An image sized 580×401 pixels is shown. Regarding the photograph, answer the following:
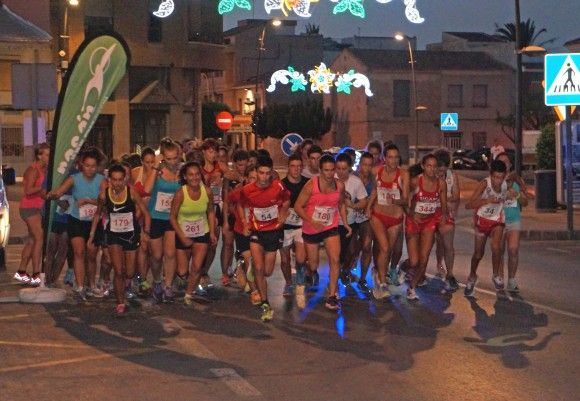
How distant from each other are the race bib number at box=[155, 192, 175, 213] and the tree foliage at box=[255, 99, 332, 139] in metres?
62.8

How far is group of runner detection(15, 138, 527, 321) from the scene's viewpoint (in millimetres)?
12016

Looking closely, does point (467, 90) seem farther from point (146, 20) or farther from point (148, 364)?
point (148, 364)

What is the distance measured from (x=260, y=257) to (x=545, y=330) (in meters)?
2.99

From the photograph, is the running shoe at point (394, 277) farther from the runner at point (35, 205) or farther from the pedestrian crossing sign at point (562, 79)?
the pedestrian crossing sign at point (562, 79)

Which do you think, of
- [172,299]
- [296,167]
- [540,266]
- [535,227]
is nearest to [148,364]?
[172,299]

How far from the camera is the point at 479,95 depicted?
75812 mm

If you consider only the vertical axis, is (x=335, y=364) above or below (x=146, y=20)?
below

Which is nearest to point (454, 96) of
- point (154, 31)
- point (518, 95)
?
point (154, 31)

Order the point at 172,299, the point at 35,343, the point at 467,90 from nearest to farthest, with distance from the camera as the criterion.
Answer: the point at 35,343
the point at 172,299
the point at 467,90

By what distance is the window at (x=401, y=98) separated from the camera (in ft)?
243

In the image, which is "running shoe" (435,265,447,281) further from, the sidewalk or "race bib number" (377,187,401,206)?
the sidewalk

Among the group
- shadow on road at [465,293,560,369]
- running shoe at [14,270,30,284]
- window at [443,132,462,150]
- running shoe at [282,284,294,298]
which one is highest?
window at [443,132,462,150]

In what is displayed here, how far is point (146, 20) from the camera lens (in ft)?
178

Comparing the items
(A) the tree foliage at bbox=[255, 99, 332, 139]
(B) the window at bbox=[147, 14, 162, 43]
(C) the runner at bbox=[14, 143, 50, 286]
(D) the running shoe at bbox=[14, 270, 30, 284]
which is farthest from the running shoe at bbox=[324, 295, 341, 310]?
(A) the tree foliage at bbox=[255, 99, 332, 139]
